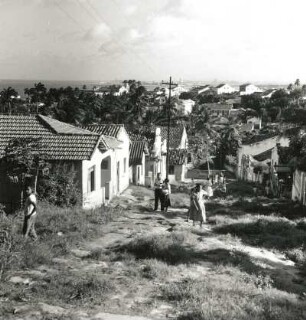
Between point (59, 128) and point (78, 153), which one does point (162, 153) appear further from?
point (78, 153)

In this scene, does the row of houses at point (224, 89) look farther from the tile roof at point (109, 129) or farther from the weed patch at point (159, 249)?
the weed patch at point (159, 249)

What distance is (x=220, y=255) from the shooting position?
1349 cm

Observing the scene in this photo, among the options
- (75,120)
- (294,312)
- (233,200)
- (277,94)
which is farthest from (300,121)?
(277,94)

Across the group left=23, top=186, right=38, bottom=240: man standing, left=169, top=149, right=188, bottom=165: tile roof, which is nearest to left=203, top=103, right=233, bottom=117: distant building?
left=169, top=149, right=188, bottom=165: tile roof

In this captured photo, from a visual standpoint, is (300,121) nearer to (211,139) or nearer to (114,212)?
(114,212)

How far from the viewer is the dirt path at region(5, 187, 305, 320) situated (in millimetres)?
8672

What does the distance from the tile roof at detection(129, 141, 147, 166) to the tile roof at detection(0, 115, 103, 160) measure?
1116 centimetres

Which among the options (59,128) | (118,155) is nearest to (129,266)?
(59,128)

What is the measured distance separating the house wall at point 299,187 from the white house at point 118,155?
421 inches

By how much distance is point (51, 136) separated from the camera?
68.2 feet

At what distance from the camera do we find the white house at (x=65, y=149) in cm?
1964

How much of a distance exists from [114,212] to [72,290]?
369 inches

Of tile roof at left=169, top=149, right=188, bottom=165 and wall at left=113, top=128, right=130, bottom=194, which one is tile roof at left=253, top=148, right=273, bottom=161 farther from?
wall at left=113, top=128, right=130, bottom=194

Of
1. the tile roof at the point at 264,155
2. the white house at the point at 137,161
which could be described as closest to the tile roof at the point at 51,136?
the white house at the point at 137,161
